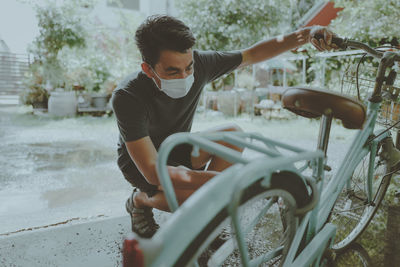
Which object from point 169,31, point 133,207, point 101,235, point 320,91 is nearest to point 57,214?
point 101,235

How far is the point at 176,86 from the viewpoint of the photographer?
1803mm

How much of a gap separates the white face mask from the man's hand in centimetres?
86

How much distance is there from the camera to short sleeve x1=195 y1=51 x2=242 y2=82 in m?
2.16

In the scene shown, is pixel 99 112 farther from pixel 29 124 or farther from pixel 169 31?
pixel 169 31

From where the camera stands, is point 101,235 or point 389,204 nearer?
point 101,235

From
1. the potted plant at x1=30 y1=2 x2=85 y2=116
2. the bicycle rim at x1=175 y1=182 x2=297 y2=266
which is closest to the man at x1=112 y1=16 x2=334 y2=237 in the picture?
the bicycle rim at x1=175 y1=182 x2=297 y2=266

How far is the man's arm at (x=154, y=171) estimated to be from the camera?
4.84ft

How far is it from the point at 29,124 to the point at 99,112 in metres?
2.06

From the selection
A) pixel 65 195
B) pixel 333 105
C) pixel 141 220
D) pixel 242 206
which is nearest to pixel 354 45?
pixel 333 105

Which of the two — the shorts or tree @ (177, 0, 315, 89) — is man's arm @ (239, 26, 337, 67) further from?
tree @ (177, 0, 315, 89)

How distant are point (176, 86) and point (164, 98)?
0.14 m

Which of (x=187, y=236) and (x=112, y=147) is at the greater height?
(x=187, y=236)

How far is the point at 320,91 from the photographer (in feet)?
4.65

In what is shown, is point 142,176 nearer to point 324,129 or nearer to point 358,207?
point 324,129
